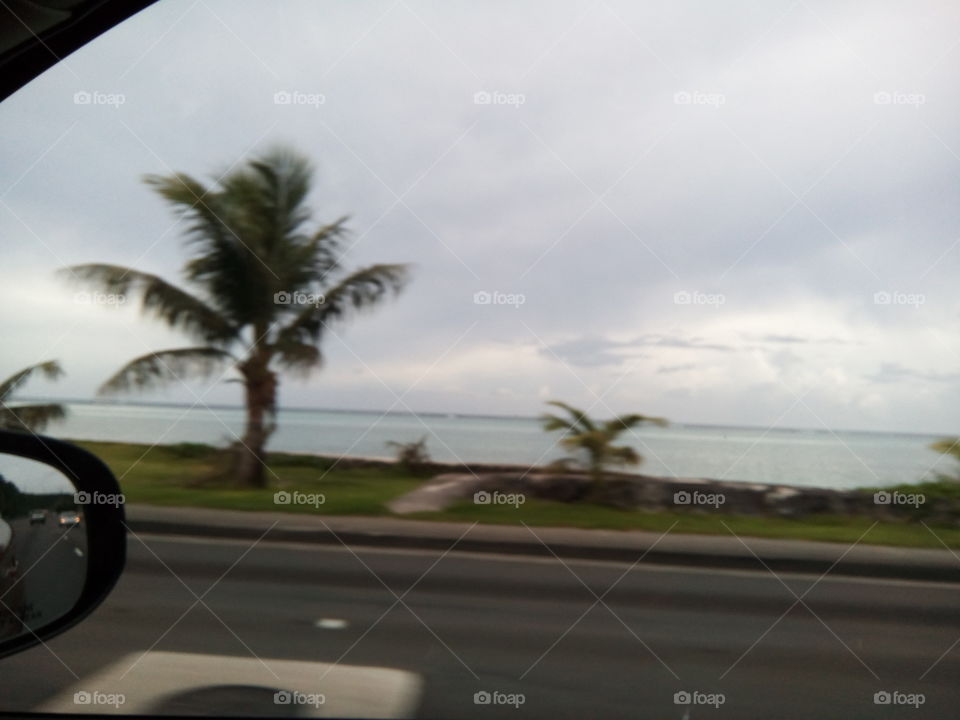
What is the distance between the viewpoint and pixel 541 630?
2.96 meters

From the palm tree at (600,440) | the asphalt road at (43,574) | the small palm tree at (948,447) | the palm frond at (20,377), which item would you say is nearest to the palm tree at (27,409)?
the palm frond at (20,377)

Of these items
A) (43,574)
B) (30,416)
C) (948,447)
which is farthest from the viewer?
(30,416)

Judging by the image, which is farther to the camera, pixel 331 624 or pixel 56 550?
pixel 331 624

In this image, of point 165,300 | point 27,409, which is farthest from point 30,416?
point 165,300

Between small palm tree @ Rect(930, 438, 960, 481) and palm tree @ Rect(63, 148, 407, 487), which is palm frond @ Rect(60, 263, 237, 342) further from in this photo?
small palm tree @ Rect(930, 438, 960, 481)

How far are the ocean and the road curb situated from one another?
1.04 feet

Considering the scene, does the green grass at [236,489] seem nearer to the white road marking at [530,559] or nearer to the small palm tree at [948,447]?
the white road marking at [530,559]

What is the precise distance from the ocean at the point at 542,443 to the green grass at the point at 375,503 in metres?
0.07

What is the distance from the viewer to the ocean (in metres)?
2.96

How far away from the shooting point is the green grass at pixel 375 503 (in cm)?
302

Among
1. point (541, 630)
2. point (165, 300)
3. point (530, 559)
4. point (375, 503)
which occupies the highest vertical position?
point (165, 300)

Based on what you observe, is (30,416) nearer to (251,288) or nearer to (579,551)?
(251,288)

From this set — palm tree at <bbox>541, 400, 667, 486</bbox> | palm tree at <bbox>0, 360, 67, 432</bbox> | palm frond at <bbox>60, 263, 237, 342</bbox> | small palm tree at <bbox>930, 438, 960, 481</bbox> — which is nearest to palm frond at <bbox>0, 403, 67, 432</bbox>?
palm tree at <bbox>0, 360, 67, 432</bbox>

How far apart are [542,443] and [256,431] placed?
3.93ft
